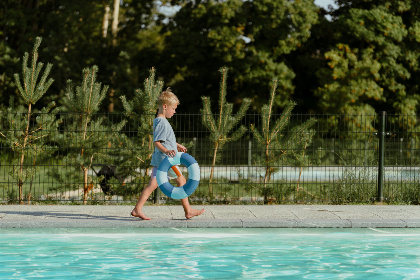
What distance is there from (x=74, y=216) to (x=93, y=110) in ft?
10.9

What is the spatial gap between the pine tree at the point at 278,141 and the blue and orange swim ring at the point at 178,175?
357 centimetres

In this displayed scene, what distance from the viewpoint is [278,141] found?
14.3 m

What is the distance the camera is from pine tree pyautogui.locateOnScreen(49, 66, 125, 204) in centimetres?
1378

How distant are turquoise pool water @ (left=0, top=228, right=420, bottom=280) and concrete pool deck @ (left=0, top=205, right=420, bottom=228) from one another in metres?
0.19

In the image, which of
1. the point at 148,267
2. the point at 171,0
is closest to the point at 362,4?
the point at 171,0

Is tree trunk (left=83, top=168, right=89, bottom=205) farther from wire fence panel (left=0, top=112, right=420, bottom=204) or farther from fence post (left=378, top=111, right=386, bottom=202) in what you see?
fence post (left=378, top=111, right=386, bottom=202)

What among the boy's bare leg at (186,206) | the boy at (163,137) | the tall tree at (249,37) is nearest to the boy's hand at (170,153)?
the boy at (163,137)

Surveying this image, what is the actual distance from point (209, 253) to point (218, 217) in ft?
8.21

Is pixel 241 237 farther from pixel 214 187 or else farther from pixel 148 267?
pixel 214 187

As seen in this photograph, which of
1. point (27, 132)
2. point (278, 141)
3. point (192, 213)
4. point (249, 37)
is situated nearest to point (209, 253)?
point (192, 213)

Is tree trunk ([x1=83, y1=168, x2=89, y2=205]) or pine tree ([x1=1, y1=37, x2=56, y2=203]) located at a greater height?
pine tree ([x1=1, y1=37, x2=56, y2=203])

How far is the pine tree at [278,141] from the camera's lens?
46.3 ft

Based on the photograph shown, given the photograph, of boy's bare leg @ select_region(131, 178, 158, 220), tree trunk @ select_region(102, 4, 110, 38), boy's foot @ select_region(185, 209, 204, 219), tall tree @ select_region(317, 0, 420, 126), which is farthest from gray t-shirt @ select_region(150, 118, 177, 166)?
tree trunk @ select_region(102, 4, 110, 38)

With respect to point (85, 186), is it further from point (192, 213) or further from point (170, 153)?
point (170, 153)
